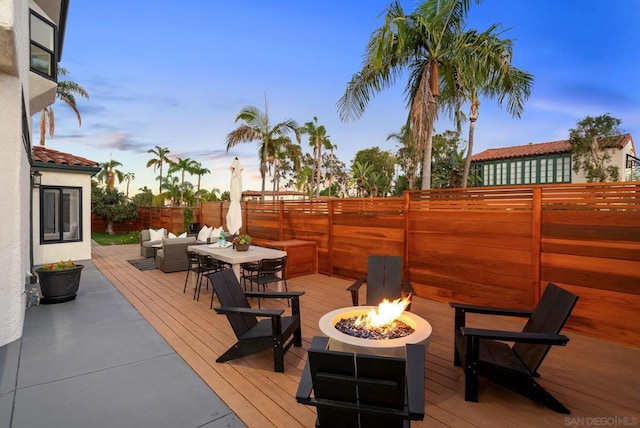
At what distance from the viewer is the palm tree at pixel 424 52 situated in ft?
23.6

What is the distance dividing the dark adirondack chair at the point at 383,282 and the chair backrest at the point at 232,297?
145cm

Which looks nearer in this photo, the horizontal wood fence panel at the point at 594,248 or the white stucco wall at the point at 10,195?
the white stucco wall at the point at 10,195

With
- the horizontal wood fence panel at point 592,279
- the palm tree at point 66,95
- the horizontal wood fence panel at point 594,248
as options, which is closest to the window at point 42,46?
the horizontal wood fence panel at point 594,248

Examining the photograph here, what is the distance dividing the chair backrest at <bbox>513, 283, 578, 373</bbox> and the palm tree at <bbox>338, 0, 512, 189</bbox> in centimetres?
535

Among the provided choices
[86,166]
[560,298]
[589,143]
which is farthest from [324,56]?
[589,143]

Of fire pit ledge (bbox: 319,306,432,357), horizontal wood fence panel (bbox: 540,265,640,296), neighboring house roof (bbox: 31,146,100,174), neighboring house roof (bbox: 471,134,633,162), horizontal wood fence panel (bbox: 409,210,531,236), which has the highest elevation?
neighboring house roof (bbox: 471,134,633,162)

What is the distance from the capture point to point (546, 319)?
2.76 meters

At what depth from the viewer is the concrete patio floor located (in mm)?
2377

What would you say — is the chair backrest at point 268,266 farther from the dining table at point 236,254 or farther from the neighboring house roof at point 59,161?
the neighboring house roof at point 59,161

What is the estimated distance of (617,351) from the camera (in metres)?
3.61

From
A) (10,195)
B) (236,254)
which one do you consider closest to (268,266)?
(236,254)

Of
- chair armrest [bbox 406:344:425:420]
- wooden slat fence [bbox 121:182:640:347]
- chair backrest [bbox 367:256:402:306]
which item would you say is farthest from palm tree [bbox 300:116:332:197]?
chair armrest [bbox 406:344:425:420]

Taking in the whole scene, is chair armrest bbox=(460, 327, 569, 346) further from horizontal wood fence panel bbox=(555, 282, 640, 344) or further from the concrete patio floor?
horizontal wood fence panel bbox=(555, 282, 640, 344)

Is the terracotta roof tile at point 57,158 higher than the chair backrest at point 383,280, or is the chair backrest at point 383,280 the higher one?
the terracotta roof tile at point 57,158
